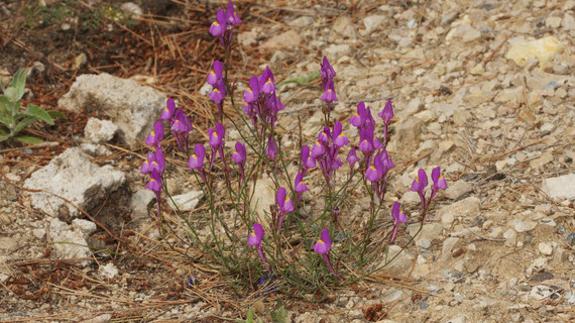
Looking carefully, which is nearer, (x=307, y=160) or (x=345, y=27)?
(x=307, y=160)

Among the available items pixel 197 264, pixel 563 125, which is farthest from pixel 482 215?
pixel 197 264

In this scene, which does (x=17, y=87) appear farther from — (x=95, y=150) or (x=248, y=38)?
(x=248, y=38)

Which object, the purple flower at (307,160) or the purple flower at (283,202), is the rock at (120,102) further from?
the purple flower at (283,202)

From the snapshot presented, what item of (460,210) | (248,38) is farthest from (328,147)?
(248,38)

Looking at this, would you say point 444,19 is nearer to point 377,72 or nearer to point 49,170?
point 377,72

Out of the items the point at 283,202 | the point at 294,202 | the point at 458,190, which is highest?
the point at 283,202

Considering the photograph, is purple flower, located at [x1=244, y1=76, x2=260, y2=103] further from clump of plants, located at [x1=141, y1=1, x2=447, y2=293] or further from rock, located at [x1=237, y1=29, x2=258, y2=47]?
rock, located at [x1=237, y1=29, x2=258, y2=47]

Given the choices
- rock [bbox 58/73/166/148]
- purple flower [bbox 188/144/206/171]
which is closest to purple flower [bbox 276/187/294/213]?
purple flower [bbox 188/144/206/171]
